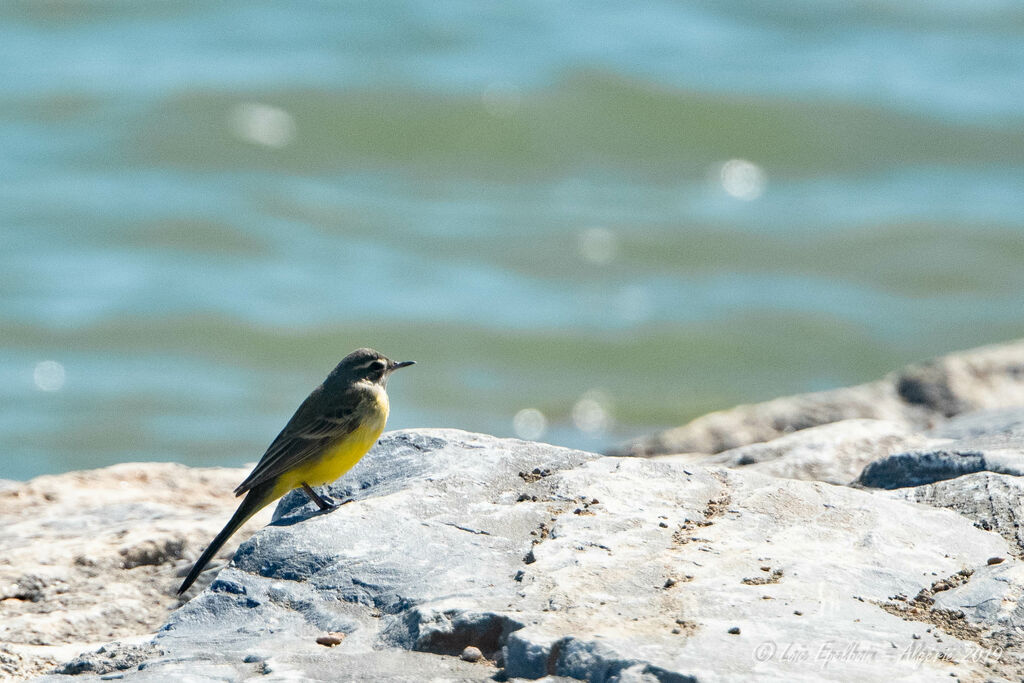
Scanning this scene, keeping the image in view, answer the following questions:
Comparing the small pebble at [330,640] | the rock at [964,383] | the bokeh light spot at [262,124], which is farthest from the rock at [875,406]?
the bokeh light spot at [262,124]

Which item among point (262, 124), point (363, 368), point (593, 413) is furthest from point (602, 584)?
point (262, 124)

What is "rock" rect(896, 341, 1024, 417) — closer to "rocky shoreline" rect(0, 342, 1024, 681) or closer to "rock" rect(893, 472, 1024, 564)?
"rocky shoreline" rect(0, 342, 1024, 681)

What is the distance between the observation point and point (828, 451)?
577 centimetres

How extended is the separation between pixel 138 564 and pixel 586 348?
34.8 feet

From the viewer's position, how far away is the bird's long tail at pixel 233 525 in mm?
4754

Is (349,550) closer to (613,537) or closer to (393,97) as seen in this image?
(613,537)

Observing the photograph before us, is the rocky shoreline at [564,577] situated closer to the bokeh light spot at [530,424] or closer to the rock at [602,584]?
the rock at [602,584]

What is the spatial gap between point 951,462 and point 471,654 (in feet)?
7.36

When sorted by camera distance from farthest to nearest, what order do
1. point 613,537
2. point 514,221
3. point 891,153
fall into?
point 891,153 → point 514,221 → point 613,537

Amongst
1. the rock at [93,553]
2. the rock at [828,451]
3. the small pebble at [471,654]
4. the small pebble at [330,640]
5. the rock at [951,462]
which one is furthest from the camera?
the rock at [828,451]

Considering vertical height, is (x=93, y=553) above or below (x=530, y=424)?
below

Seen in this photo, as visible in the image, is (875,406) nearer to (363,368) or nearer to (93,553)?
(363,368)

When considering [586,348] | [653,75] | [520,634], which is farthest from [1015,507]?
[653,75]

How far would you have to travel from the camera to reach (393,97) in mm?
21703
